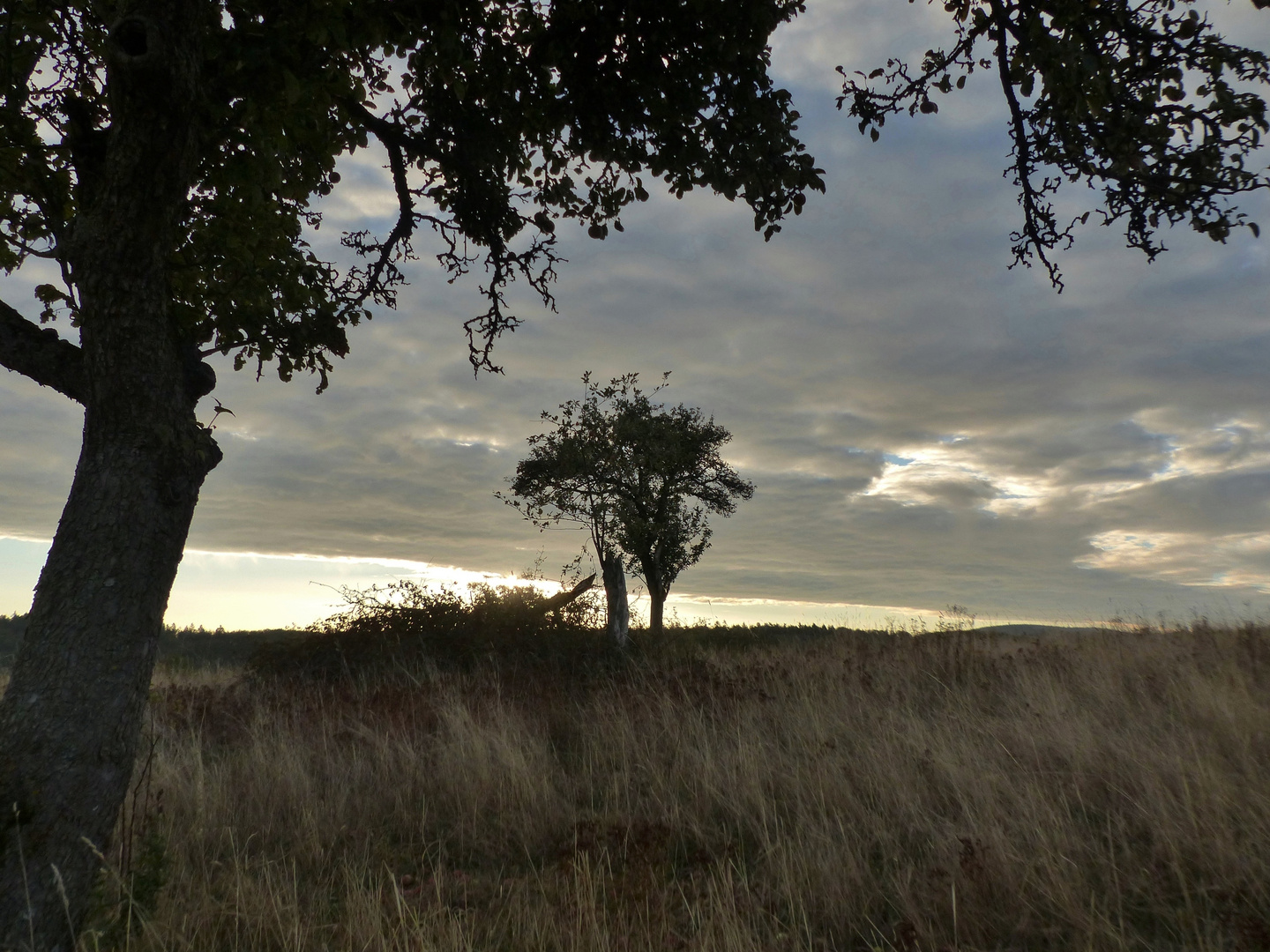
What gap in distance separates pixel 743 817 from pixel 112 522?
4.51 meters

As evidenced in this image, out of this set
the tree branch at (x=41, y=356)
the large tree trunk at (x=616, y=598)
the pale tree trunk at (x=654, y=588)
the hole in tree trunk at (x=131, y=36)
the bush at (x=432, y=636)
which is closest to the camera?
the hole in tree trunk at (x=131, y=36)

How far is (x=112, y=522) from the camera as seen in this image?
418 cm

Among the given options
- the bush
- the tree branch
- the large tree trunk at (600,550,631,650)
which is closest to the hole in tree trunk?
the tree branch

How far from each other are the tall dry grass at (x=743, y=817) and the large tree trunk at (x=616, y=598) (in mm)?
7347

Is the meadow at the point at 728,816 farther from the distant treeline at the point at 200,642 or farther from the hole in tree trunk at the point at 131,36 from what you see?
the distant treeline at the point at 200,642

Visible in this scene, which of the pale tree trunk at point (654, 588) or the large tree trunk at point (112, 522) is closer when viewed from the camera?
the large tree trunk at point (112, 522)

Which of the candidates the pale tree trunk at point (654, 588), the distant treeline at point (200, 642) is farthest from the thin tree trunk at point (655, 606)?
the distant treeline at point (200, 642)

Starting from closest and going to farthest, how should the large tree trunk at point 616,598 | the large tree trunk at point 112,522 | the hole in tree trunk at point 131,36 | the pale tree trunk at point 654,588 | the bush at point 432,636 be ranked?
the large tree trunk at point 112,522, the hole in tree trunk at point 131,36, the bush at point 432,636, the large tree trunk at point 616,598, the pale tree trunk at point 654,588

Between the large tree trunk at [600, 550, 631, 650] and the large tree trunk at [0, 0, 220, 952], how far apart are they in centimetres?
1252

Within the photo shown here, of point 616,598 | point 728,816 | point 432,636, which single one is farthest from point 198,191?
point 616,598

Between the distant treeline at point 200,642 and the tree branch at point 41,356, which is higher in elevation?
the tree branch at point 41,356

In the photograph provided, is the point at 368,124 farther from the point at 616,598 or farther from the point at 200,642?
the point at 200,642

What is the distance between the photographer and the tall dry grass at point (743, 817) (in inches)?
164

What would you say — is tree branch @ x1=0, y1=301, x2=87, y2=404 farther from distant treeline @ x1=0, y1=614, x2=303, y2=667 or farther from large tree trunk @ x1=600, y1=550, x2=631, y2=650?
distant treeline @ x1=0, y1=614, x2=303, y2=667
